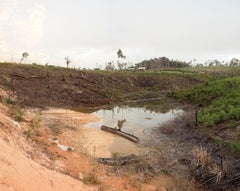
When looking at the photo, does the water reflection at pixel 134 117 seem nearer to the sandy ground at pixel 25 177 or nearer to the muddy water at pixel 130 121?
the muddy water at pixel 130 121

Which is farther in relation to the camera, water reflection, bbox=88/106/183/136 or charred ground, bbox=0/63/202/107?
charred ground, bbox=0/63/202/107

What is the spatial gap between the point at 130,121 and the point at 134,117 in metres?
1.65

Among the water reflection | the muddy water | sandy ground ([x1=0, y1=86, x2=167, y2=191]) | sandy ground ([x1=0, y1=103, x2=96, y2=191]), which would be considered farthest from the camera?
the water reflection

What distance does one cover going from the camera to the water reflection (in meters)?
18.0

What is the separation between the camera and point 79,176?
27.5 ft

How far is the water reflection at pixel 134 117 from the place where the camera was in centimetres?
1798

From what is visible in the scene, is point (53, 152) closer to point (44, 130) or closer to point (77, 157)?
point (77, 157)

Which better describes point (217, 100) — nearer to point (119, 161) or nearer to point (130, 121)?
point (130, 121)

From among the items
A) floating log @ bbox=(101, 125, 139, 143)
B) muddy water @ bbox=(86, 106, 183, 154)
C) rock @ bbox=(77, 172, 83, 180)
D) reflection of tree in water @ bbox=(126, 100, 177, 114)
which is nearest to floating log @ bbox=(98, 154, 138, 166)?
muddy water @ bbox=(86, 106, 183, 154)

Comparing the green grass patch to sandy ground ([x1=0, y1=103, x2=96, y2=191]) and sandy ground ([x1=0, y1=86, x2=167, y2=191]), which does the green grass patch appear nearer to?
sandy ground ([x1=0, y1=86, x2=167, y2=191])

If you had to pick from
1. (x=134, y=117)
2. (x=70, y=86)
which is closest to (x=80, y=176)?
(x=134, y=117)

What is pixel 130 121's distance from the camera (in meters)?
19.9

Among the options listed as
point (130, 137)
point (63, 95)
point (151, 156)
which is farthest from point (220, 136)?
point (63, 95)

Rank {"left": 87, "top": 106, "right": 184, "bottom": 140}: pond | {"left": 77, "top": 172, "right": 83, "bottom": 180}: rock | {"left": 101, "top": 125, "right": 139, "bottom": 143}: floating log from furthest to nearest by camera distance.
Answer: {"left": 87, "top": 106, "right": 184, "bottom": 140}: pond → {"left": 101, "top": 125, "right": 139, "bottom": 143}: floating log → {"left": 77, "top": 172, "right": 83, "bottom": 180}: rock
